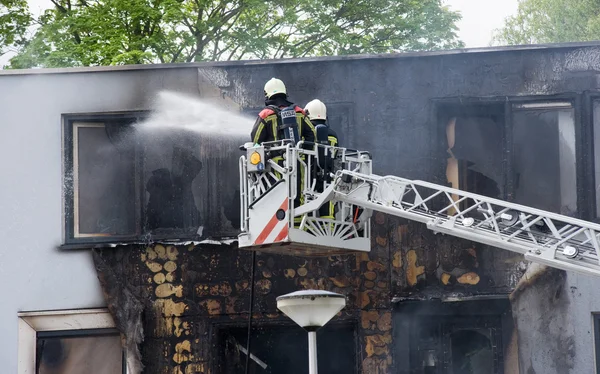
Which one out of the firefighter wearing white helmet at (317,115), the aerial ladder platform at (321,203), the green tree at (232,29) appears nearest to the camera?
the aerial ladder platform at (321,203)

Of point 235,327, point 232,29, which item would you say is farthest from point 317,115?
point 232,29

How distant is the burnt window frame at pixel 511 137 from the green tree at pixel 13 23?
48.8 feet

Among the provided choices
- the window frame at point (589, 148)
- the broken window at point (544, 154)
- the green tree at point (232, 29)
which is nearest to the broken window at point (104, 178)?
the broken window at point (544, 154)

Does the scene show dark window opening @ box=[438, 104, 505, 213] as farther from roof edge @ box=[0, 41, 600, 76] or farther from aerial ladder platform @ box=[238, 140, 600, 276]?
aerial ladder platform @ box=[238, 140, 600, 276]

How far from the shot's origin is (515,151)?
50.9ft

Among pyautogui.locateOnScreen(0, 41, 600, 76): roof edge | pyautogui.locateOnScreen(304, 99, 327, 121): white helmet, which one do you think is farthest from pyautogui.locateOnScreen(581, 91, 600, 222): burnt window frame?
pyautogui.locateOnScreen(304, 99, 327, 121): white helmet

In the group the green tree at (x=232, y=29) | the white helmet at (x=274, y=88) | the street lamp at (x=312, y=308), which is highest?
the green tree at (x=232, y=29)

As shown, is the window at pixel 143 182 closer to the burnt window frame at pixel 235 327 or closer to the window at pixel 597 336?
the burnt window frame at pixel 235 327

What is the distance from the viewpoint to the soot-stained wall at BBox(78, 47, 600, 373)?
15312 millimetres

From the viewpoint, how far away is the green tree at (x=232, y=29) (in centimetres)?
2636

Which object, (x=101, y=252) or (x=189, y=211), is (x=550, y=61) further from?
(x=101, y=252)

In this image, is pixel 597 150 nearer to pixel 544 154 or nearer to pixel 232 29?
pixel 544 154

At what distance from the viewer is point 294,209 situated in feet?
40.7

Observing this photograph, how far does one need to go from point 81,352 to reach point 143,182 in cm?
245
